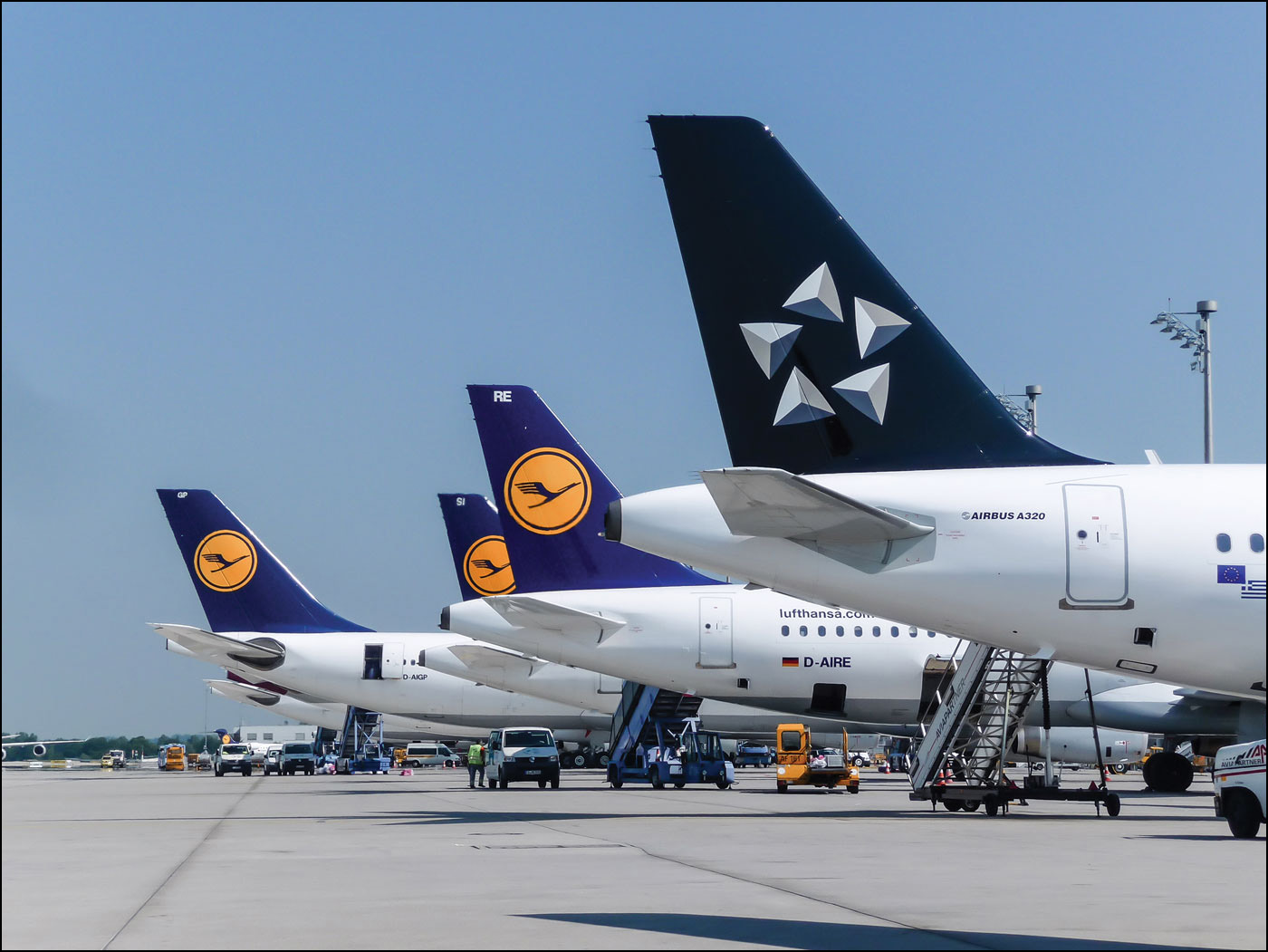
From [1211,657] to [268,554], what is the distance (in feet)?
154

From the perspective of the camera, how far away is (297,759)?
64.4 meters

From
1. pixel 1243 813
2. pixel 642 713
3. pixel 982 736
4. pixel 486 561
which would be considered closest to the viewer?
pixel 1243 813

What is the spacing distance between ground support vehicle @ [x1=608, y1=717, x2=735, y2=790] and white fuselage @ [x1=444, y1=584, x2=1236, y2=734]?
5002 mm

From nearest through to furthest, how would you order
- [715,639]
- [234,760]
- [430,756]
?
1. [715,639]
2. [234,760]
3. [430,756]

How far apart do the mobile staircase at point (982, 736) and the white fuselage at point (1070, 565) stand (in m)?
13.6

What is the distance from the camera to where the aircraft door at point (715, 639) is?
3319 centimetres

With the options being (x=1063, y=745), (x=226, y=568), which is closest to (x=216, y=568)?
(x=226, y=568)

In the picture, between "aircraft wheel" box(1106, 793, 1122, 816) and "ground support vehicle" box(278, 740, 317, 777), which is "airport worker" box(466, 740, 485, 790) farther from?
"aircraft wheel" box(1106, 793, 1122, 816)

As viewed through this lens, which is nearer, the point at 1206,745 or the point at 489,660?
the point at 1206,745

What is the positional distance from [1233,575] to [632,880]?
6.57m

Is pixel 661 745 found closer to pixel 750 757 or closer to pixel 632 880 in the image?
pixel 632 880

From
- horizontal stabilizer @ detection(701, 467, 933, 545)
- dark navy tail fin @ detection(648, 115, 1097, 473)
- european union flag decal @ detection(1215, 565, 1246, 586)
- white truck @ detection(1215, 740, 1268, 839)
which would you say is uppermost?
dark navy tail fin @ detection(648, 115, 1097, 473)

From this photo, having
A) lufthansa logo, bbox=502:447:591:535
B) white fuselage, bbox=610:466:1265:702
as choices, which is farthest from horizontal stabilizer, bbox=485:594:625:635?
white fuselage, bbox=610:466:1265:702

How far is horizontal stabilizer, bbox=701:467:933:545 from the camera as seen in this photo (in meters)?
12.8
